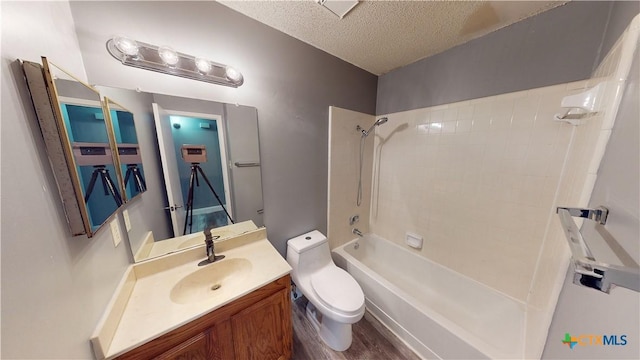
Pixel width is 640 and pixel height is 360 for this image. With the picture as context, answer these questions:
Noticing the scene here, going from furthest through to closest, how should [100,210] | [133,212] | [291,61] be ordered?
[291,61] < [133,212] < [100,210]

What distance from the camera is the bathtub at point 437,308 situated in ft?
3.78

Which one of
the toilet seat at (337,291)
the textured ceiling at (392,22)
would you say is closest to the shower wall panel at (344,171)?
the toilet seat at (337,291)

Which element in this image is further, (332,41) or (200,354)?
(332,41)

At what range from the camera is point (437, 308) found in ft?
5.20

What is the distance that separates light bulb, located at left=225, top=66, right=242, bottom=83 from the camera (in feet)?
3.58

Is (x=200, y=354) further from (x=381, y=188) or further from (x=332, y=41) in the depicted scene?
(x=332, y=41)

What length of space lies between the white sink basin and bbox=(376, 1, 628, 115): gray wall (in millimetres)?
2000

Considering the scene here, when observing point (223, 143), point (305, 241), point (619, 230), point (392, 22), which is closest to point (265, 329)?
point (305, 241)

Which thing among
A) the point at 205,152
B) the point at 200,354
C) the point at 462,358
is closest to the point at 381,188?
the point at 462,358

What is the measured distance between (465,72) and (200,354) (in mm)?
2431

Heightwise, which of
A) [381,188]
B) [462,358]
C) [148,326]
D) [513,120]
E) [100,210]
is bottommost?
[462,358]

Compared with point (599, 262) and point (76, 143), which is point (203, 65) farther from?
point (599, 262)

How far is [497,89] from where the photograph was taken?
1293 millimetres

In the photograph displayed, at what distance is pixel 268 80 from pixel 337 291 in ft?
5.47
